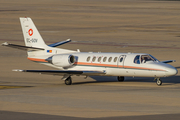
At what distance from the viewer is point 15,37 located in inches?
2461

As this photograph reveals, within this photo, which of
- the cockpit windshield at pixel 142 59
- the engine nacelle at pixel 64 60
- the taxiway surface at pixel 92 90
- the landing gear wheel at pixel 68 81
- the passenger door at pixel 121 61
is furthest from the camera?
the engine nacelle at pixel 64 60

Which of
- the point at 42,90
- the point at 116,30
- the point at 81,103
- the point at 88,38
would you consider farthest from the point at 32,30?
the point at 116,30

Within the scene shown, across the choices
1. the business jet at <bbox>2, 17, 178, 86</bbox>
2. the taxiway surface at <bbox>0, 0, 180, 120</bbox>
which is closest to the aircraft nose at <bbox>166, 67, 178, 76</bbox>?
the business jet at <bbox>2, 17, 178, 86</bbox>

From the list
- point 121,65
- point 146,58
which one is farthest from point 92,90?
point 146,58

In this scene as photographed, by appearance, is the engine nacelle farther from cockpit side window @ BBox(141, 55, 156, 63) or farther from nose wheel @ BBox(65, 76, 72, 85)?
cockpit side window @ BBox(141, 55, 156, 63)

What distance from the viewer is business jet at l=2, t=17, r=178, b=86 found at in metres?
26.1

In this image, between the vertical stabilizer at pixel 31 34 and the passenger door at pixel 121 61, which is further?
the vertical stabilizer at pixel 31 34

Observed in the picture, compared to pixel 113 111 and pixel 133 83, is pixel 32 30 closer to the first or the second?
pixel 133 83

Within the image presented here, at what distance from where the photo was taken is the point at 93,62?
28469 mm

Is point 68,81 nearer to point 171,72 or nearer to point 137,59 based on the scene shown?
Result: point 137,59

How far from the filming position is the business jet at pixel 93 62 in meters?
26.1

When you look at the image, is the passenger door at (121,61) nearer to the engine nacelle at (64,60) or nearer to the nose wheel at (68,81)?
the nose wheel at (68,81)

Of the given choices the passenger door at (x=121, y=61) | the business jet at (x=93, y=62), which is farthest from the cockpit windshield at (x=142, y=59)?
the passenger door at (x=121, y=61)

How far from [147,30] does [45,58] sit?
4273cm
